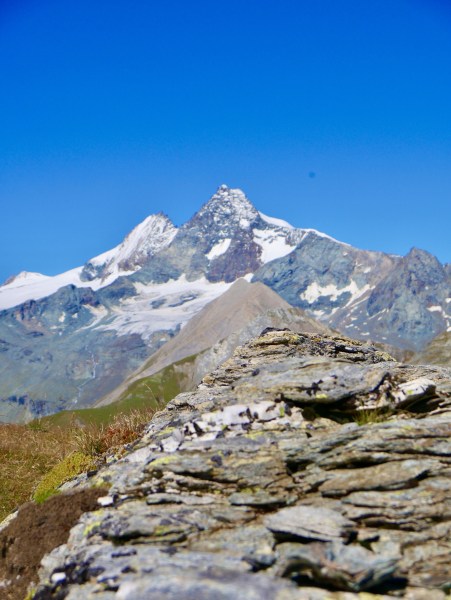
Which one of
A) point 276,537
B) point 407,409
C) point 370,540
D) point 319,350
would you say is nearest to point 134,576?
point 276,537

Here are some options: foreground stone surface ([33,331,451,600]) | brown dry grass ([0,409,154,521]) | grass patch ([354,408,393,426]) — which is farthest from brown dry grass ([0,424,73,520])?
grass patch ([354,408,393,426])

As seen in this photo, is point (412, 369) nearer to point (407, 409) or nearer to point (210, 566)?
point (407, 409)

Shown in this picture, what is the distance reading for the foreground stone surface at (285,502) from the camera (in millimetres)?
8711

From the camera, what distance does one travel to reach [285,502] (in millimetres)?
10273

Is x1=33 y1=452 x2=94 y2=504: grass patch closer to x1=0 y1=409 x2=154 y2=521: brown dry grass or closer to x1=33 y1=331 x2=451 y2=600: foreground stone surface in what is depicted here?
x1=0 y1=409 x2=154 y2=521: brown dry grass

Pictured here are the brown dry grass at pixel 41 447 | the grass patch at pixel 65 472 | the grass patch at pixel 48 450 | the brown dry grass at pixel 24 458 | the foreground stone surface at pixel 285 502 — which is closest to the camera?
the foreground stone surface at pixel 285 502

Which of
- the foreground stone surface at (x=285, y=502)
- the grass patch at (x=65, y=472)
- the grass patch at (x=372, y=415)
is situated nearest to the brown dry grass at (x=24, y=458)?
the grass patch at (x=65, y=472)

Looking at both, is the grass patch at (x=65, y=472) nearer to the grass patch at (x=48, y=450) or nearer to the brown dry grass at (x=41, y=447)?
the grass patch at (x=48, y=450)

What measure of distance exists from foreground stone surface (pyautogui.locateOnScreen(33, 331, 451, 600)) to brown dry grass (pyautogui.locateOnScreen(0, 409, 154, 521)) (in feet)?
16.0

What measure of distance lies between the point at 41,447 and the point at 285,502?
16377 mm

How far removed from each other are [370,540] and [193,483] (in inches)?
142

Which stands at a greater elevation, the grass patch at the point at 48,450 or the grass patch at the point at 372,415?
the grass patch at the point at 48,450

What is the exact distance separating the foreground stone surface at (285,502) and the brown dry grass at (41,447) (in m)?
4.87

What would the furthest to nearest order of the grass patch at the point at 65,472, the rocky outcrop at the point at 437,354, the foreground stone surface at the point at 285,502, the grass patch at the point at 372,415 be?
1. the rocky outcrop at the point at 437,354
2. the grass patch at the point at 65,472
3. the grass patch at the point at 372,415
4. the foreground stone surface at the point at 285,502
